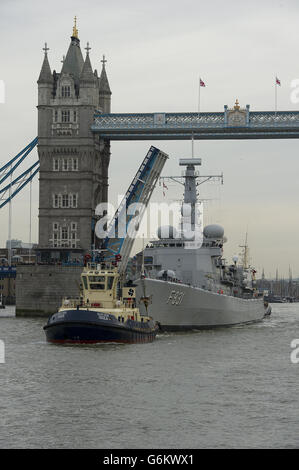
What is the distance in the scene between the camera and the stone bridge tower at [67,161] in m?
85.4

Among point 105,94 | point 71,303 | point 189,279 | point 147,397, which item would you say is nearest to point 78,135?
point 105,94

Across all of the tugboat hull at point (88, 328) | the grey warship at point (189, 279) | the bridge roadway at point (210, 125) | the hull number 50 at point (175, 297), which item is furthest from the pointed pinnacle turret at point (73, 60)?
the tugboat hull at point (88, 328)

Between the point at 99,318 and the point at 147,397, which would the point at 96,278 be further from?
the point at 147,397

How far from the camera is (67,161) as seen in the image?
86.4m

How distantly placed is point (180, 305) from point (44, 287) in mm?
29142

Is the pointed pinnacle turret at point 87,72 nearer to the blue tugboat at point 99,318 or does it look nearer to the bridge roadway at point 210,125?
the bridge roadway at point 210,125

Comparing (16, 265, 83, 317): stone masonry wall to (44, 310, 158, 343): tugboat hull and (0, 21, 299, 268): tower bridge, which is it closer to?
(0, 21, 299, 268): tower bridge

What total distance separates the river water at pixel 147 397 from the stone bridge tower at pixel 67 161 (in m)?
42.1

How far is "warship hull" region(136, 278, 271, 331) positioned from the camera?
2100 inches

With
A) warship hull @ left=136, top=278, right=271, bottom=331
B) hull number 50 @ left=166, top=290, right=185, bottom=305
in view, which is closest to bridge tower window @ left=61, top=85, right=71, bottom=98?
warship hull @ left=136, top=278, right=271, bottom=331

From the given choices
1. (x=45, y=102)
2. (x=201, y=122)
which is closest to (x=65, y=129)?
(x=45, y=102)
